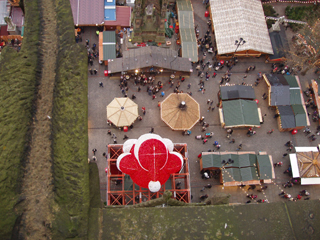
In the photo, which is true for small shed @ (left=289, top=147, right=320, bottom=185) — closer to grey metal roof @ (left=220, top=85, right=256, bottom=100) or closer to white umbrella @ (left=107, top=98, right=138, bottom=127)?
grey metal roof @ (left=220, top=85, right=256, bottom=100)

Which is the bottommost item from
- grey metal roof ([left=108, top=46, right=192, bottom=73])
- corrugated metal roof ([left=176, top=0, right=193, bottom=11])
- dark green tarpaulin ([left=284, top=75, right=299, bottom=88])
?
dark green tarpaulin ([left=284, top=75, right=299, bottom=88])

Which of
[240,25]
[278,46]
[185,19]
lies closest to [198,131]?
[185,19]

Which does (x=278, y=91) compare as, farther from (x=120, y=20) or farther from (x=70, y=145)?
(x=70, y=145)

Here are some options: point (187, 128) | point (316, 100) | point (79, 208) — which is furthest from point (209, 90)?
point (79, 208)

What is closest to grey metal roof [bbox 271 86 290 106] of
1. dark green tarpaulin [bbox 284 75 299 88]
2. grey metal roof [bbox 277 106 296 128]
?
dark green tarpaulin [bbox 284 75 299 88]

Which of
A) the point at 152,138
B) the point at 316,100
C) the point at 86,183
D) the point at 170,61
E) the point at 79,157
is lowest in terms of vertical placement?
the point at 86,183

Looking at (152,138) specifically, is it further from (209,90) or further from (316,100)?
(316,100)
